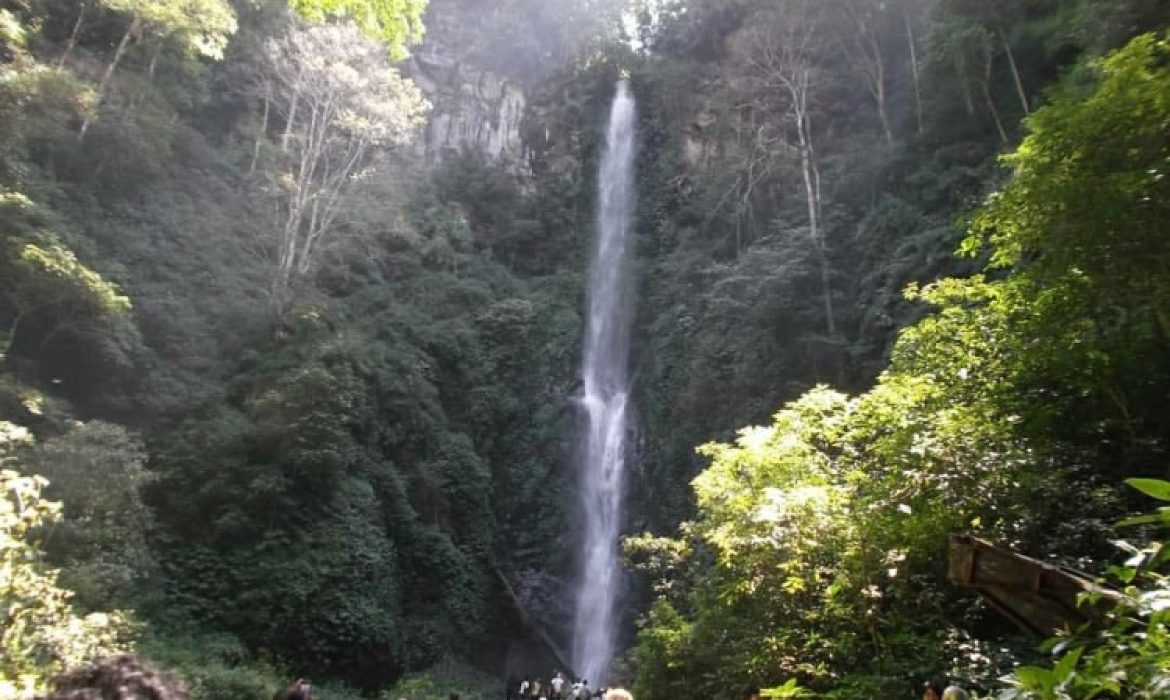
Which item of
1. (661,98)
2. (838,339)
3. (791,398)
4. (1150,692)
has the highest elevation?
(661,98)

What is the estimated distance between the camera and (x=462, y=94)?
29.2 metres

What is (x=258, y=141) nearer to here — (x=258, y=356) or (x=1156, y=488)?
(x=258, y=356)

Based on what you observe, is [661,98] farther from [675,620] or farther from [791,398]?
[675,620]

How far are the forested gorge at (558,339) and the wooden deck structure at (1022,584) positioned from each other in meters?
0.25

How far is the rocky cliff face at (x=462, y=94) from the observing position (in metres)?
28.5

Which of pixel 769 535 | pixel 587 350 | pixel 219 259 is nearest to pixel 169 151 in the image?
pixel 219 259

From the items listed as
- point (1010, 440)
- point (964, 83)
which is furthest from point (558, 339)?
point (1010, 440)

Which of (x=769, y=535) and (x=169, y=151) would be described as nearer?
(x=769, y=535)

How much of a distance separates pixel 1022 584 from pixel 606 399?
1856cm

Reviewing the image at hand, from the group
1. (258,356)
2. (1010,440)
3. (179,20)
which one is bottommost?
(1010,440)

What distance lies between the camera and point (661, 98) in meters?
27.6

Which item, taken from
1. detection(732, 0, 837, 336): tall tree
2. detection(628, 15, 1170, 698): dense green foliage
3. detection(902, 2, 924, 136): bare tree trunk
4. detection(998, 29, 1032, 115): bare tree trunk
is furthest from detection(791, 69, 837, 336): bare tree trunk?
A: detection(628, 15, 1170, 698): dense green foliage

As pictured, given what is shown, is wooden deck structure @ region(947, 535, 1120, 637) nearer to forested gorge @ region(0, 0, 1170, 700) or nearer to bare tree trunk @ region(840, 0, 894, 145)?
forested gorge @ region(0, 0, 1170, 700)

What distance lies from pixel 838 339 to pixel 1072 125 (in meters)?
10.4
